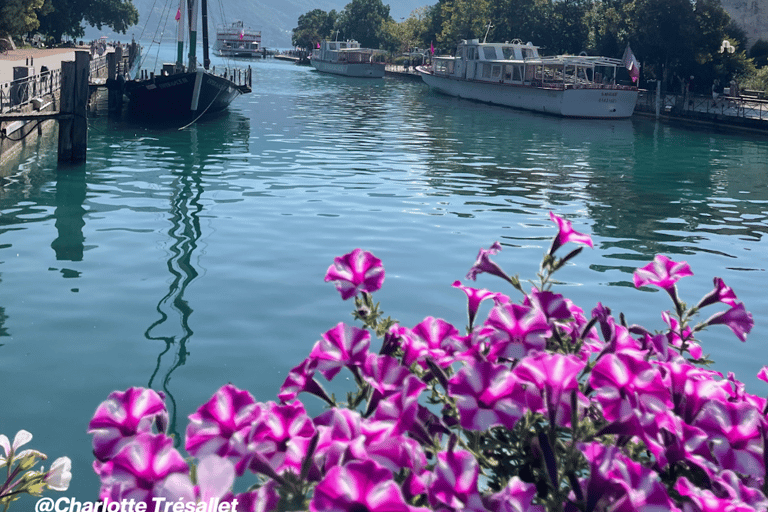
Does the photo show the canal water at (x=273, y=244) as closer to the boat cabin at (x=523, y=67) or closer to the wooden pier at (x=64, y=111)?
the wooden pier at (x=64, y=111)

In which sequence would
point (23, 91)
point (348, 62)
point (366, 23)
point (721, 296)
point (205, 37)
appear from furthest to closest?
point (366, 23), point (348, 62), point (205, 37), point (23, 91), point (721, 296)

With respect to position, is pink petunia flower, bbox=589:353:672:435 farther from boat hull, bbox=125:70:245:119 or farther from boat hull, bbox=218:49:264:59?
boat hull, bbox=218:49:264:59

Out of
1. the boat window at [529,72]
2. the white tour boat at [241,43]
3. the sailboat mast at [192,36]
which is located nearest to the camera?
the sailboat mast at [192,36]

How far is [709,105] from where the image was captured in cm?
4131

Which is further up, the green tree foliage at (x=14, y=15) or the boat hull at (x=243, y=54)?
the boat hull at (x=243, y=54)

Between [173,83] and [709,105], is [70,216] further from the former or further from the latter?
[709,105]

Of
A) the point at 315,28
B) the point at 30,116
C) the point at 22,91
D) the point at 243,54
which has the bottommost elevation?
the point at 30,116

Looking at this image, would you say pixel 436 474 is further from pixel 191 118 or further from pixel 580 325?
pixel 191 118

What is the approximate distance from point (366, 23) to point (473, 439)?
130342 mm

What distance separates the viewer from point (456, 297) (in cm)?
959

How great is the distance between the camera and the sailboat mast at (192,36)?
105ft

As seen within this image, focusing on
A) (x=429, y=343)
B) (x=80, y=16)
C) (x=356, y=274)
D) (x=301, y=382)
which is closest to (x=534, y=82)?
(x=356, y=274)

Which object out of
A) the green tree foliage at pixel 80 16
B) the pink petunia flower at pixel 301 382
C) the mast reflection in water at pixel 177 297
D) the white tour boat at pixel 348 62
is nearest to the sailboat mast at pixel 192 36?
the mast reflection in water at pixel 177 297

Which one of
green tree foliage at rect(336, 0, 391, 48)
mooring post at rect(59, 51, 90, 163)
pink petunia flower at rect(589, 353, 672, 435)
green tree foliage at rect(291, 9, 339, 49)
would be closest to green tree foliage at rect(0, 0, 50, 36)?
mooring post at rect(59, 51, 90, 163)
